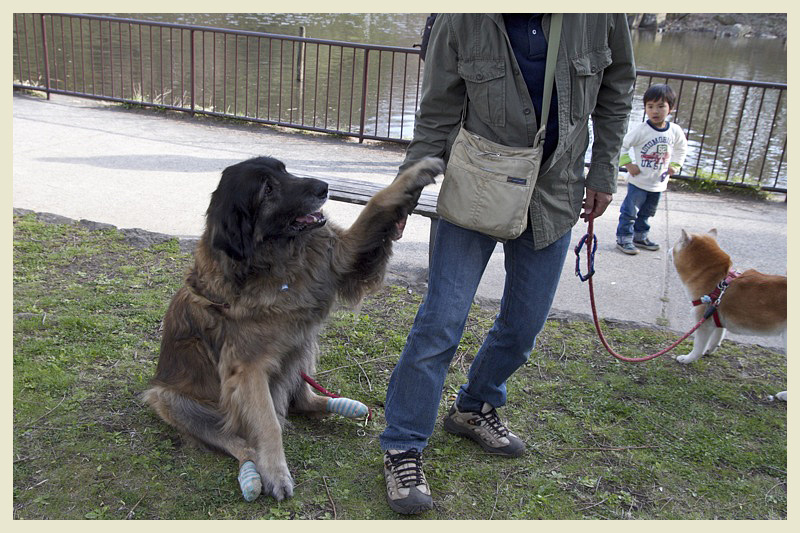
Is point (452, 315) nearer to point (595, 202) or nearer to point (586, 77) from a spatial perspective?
point (595, 202)

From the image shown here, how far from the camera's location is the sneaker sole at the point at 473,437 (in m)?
3.42

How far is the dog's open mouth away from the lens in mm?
3217

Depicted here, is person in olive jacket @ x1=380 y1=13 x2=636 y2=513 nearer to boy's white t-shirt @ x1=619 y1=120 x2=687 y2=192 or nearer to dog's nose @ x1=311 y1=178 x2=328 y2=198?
dog's nose @ x1=311 y1=178 x2=328 y2=198

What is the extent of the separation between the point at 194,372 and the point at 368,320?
5.54 ft

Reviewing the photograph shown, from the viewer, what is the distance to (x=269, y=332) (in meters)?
3.19

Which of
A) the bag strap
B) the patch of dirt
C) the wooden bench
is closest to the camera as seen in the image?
the bag strap

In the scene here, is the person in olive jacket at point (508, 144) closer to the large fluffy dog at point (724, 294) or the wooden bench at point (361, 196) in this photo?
the wooden bench at point (361, 196)

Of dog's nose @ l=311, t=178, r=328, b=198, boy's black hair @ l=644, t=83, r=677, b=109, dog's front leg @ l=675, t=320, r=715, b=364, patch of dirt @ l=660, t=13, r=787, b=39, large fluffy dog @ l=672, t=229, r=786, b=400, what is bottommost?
dog's front leg @ l=675, t=320, r=715, b=364

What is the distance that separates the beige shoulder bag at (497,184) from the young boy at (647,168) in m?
3.82

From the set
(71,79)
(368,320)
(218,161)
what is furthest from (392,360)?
(71,79)

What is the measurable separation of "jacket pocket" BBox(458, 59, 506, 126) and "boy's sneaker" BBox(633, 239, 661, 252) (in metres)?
4.12

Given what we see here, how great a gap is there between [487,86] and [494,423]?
68.0 inches

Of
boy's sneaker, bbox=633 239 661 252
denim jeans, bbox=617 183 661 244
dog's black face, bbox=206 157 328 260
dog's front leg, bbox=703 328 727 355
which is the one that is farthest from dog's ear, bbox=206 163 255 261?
boy's sneaker, bbox=633 239 661 252

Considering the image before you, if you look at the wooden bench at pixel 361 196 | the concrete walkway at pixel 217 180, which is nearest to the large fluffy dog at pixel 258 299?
the wooden bench at pixel 361 196
